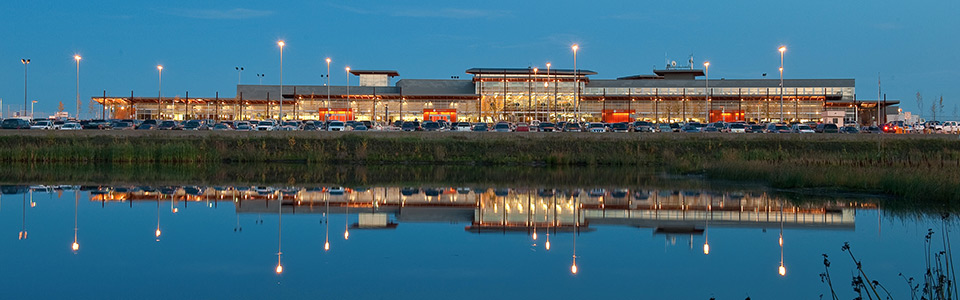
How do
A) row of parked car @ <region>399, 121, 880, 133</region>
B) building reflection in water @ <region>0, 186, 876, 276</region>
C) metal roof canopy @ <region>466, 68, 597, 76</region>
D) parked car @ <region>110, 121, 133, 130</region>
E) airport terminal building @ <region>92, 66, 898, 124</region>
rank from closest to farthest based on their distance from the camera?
building reflection in water @ <region>0, 186, 876, 276</region>
row of parked car @ <region>399, 121, 880, 133</region>
parked car @ <region>110, 121, 133, 130</region>
metal roof canopy @ <region>466, 68, 597, 76</region>
airport terminal building @ <region>92, 66, 898, 124</region>

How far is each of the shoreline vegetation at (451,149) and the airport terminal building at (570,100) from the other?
58.6 m

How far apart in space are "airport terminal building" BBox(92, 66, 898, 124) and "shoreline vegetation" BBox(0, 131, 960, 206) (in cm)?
5859

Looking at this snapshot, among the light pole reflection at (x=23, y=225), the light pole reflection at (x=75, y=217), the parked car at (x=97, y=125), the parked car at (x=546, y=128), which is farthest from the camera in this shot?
the parked car at (x=97, y=125)

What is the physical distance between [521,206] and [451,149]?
73.2 feet

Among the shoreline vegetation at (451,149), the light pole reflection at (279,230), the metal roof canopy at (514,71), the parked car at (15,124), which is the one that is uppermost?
the metal roof canopy at (514,71)

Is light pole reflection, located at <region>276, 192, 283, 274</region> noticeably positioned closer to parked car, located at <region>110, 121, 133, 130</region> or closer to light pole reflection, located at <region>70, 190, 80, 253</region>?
light pole reflection, located at <region>70, 190, 80, 253</region>

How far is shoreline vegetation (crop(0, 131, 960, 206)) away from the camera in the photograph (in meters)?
42.2

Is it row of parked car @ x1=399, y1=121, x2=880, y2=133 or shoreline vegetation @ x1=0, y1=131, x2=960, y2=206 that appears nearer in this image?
shoreline vegetation @ x1=0, y1=131, x2=960, y2=206

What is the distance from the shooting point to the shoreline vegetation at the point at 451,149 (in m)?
42.2

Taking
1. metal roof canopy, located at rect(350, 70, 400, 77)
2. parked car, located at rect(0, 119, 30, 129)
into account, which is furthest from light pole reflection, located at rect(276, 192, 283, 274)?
metal roof canopy, located at rect(350, 70, 400, 77)

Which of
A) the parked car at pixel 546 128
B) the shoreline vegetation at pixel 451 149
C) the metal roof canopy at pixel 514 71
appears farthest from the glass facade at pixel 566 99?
the shoreline vegetation at pixel 451 149

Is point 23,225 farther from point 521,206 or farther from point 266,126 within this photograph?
point 266,126

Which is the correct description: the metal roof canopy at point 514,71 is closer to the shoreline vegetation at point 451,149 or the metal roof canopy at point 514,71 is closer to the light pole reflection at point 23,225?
the shoreline vegetation at point 451,149

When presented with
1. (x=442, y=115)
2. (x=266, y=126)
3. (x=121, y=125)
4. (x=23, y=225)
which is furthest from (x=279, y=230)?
(x=442, y=115)
